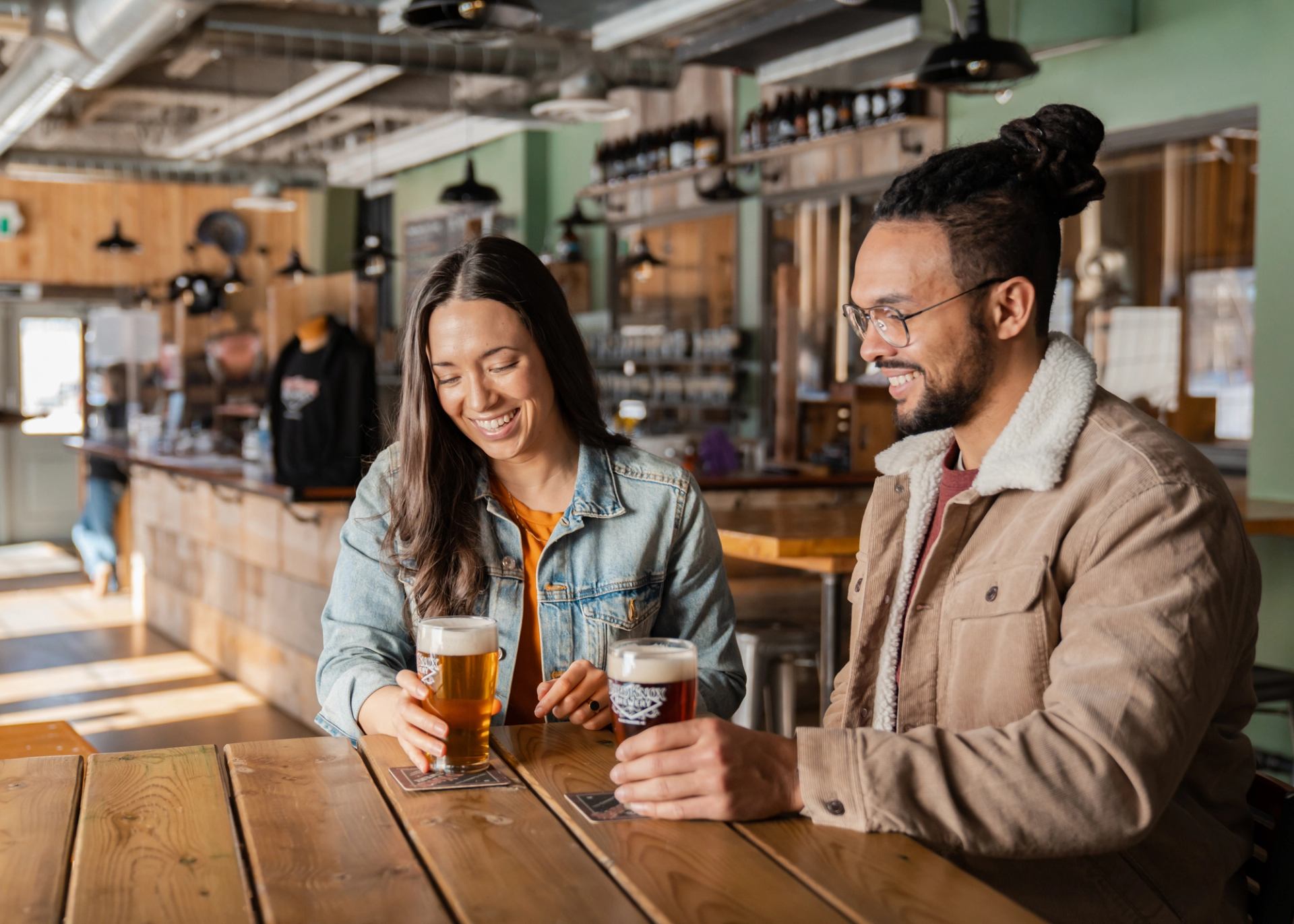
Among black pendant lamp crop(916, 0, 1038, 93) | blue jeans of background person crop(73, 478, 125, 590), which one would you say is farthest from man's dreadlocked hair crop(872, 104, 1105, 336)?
blue jeans of background person crop(73, 478, 125, 590)

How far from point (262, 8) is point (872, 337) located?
7.19 m

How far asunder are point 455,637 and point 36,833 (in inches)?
18.5

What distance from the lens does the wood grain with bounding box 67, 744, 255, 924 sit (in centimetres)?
117

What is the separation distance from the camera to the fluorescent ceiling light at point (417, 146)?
11.5 meters

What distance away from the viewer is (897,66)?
228 inches

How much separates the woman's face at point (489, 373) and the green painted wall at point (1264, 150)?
3.57 metres

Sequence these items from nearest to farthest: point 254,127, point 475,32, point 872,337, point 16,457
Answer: point 872,337
point 475,32
point 254,127
point 16,457

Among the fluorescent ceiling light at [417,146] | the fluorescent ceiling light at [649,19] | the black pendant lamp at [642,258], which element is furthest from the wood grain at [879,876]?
the fluorescent ceiling light at [417,146]

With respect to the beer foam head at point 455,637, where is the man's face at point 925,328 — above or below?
above

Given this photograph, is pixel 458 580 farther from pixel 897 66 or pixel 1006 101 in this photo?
pixel 1006 101

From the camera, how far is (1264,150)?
4.84 meters

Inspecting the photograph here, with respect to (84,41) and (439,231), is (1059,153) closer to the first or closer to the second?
(84,41)

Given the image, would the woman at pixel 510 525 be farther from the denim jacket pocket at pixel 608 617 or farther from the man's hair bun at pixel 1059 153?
the man's hair bun at pixel 1059 153

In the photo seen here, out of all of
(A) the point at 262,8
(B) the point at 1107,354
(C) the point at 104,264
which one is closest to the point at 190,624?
(A) the point at 262,8
